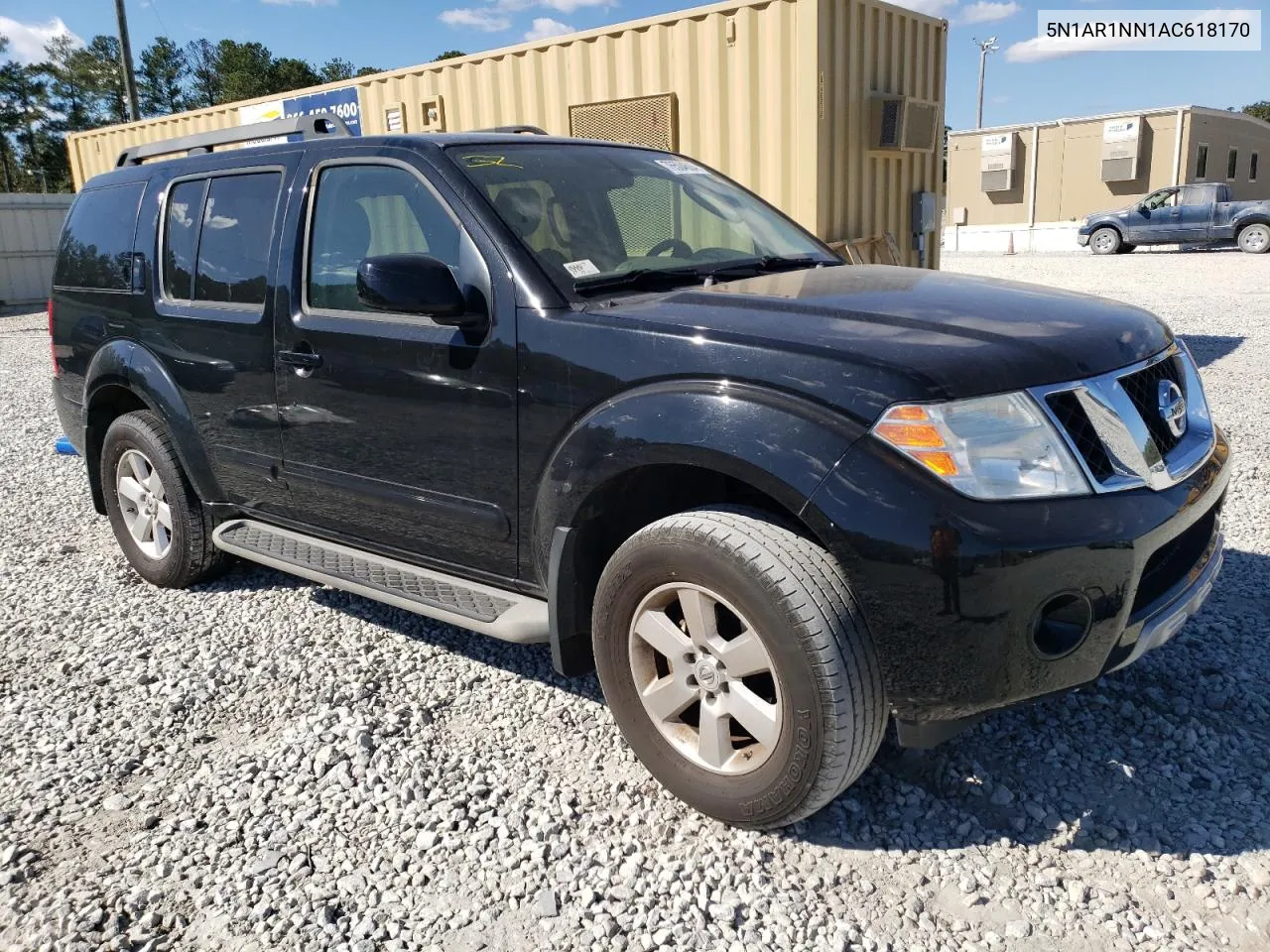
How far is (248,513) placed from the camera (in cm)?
407

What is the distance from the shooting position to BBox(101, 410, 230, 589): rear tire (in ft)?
14.0

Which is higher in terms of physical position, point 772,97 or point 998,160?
point 998,160

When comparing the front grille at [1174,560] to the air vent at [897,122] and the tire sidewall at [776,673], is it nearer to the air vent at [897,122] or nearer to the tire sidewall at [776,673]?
the tire sidewall at [776,673]

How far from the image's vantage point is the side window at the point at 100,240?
442 cm

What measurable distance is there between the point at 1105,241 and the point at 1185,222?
2.01 metres

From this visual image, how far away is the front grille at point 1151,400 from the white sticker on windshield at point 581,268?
4.98 ft

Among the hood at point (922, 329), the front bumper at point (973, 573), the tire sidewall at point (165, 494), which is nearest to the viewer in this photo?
the front bumper at point (973, 573)

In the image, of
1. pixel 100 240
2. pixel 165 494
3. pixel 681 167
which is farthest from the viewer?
pixel 100 240

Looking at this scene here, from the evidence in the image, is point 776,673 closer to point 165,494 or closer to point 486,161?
point 486,161

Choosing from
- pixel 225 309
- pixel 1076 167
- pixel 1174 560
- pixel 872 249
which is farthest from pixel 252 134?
pixel 1076 167

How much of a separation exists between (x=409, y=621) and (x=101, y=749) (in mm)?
1248

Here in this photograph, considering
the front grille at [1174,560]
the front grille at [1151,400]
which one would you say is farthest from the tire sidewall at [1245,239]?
the front grille at [1151,400]

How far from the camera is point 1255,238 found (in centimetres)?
2341

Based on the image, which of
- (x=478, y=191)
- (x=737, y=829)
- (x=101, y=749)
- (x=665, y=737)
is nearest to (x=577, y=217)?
(x=478, y=191)
